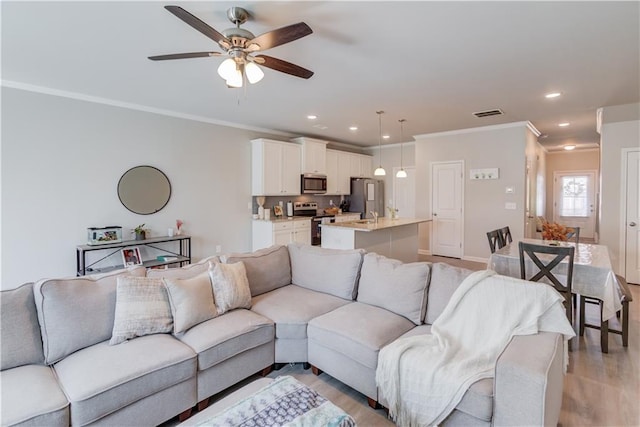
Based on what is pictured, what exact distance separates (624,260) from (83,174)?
7.88 meters

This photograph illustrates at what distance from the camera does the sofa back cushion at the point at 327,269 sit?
9.39 ft

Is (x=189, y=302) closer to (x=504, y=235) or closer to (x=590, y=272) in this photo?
(x=590, y=272)

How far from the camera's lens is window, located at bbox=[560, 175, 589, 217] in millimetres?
9281

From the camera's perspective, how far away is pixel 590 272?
109 inches

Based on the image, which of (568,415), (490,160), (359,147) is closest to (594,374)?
(568,415)

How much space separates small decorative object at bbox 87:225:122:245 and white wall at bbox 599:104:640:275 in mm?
7132

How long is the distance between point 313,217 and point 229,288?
14.1 ft

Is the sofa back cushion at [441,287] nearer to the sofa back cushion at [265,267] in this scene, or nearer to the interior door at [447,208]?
the sofa back cushion at [265,267]

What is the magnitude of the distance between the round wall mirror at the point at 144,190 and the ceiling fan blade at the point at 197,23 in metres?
3.19

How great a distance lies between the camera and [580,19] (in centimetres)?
232

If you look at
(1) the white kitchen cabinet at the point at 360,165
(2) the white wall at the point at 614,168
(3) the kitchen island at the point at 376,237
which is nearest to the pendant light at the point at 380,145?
(1) the white kitchen cabinet at the point at 360,165

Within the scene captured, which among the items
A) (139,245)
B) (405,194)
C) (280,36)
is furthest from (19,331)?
(405,194)

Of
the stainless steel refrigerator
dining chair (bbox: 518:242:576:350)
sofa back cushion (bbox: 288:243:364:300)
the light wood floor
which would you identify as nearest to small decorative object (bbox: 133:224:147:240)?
sofa back cushion (bbox: 288:243:364:300)

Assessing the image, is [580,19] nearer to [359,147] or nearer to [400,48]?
[400,48]
